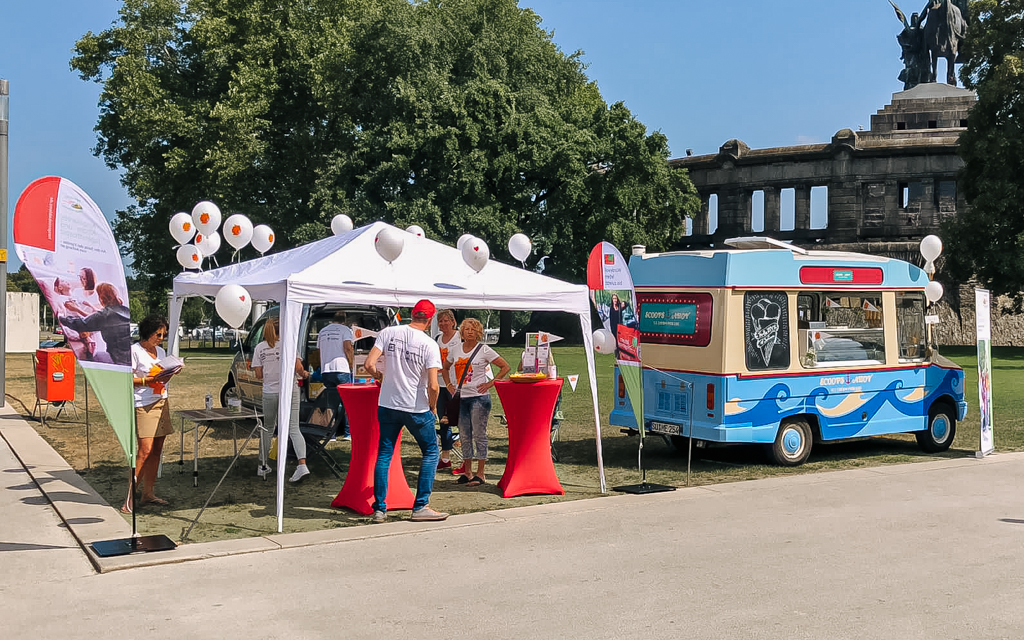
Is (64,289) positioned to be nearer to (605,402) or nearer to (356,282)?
(356,282)

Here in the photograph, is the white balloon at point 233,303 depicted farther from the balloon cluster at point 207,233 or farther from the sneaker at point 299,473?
the balloon cluster at point 207,233

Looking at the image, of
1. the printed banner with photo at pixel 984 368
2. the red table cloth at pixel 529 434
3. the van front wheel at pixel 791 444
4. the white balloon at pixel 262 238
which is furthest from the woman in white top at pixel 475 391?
the printed banner with photo at pixel 984 368

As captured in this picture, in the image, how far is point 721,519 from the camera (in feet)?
30.2

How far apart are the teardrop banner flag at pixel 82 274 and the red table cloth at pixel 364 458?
2.26 m

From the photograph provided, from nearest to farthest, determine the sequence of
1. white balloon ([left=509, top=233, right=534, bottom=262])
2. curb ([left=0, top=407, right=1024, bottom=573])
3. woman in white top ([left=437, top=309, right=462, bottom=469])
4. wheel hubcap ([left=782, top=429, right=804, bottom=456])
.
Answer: curb ([left=0, top=407, right=1024, bottom=573]) < woman in white top ([left=437, top=309, right=462, bottom=469]) < wheel hubcap ([left=782, top=429, right=804, bottom=456]) < white balloon ([left=509, top=233, right=534, bottom=262])

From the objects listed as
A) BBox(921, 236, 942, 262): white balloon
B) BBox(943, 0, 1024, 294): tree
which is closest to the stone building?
BBox(943, 0, 1024, 294): tree

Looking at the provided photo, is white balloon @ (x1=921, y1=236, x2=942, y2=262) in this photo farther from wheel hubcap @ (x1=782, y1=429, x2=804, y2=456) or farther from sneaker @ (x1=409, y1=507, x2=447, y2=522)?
sneaker @ (x1=409, y1=507, x2=447, y2=522)

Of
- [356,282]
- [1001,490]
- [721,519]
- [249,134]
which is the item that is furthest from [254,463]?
[249,134]

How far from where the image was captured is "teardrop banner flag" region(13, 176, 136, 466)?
775 centimetres

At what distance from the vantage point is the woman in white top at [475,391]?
415 inches

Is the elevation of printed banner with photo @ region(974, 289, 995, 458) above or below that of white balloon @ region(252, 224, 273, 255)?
below

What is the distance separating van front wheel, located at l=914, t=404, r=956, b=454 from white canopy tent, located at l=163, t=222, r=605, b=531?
5659 millimetres

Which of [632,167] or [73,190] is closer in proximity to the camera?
[73,190]

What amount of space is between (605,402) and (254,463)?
364 inches
